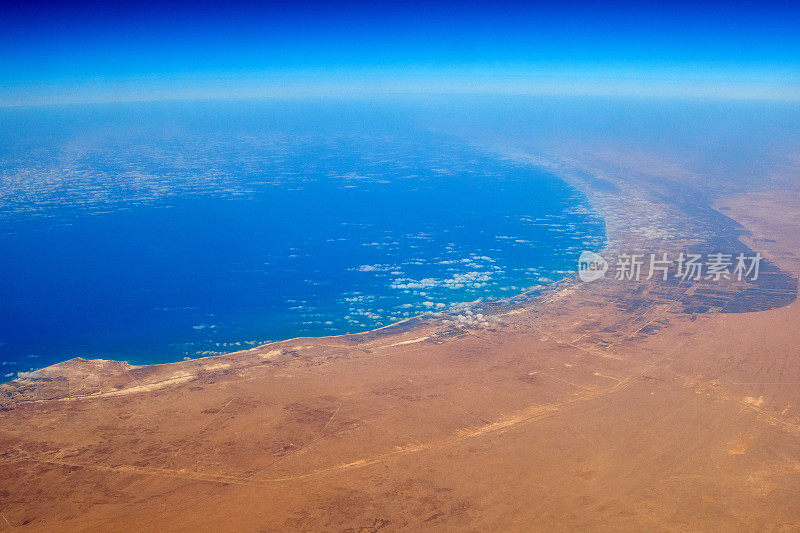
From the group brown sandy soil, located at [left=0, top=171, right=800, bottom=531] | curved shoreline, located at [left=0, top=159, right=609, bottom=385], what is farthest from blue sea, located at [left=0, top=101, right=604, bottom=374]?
brown sandy soil, located at [left=0, top=171, right=800, bottom=531]

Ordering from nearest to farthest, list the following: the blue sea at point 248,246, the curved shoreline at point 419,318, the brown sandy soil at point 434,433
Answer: the brown sandy soil at point 434,433, the curved shoreline at point 419,318, the blue sea at point 248,246

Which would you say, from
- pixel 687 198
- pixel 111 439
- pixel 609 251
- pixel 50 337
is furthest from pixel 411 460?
pixel 687 198

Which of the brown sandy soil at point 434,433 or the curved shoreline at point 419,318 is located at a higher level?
the curved shoreline at point 419,318

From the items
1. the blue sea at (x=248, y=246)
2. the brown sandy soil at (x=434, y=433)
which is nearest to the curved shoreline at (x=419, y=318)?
the blue sea at (x=248, y=246)

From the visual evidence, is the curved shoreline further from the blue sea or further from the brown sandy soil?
the brown sandy soil

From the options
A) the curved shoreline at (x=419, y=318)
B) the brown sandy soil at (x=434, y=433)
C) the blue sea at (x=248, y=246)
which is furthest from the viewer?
the blue sea at (x=248, y=246)

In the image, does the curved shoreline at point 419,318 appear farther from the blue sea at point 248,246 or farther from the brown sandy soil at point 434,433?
the brown sandy soil at point 434,433

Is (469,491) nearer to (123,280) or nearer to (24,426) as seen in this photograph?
(24,426)
